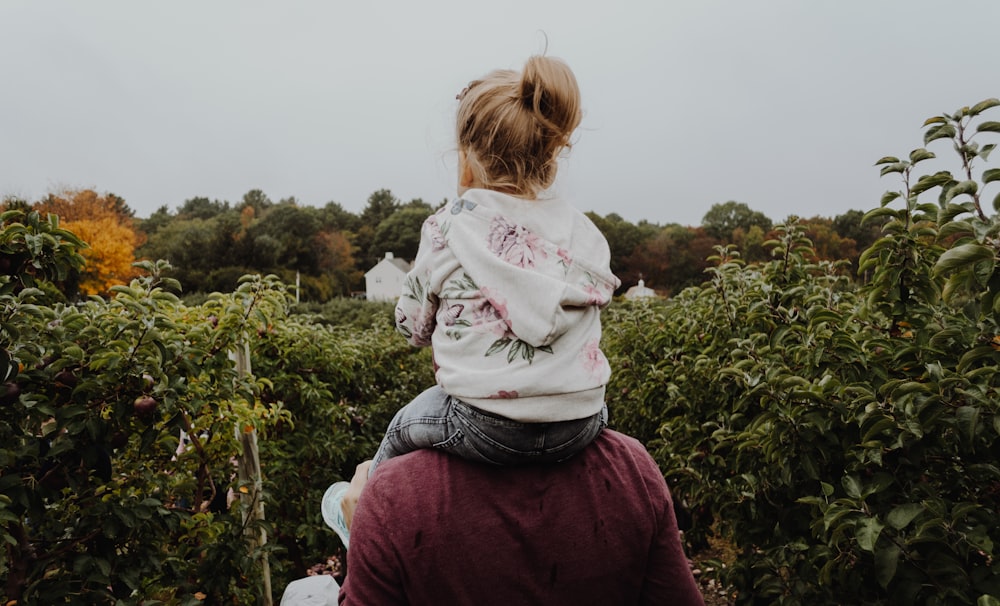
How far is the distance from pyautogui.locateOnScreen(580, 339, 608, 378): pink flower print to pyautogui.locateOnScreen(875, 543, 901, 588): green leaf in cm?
85

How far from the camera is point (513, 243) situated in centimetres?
94

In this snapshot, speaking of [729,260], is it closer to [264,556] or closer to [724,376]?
[724,376]

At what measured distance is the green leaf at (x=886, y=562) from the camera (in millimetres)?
1215

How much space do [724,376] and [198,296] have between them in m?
26.8

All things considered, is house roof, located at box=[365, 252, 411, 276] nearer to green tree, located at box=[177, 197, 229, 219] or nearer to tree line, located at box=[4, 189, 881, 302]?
tree line, located at box=[4, 189, 881, 302]

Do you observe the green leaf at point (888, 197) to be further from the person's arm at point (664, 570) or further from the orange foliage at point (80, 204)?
the orange foliage at point (80, 204)

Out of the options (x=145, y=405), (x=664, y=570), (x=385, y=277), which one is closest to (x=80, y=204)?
(x=385, y=277)

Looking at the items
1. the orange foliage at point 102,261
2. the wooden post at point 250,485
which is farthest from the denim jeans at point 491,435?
the orange foliage at point 102,261

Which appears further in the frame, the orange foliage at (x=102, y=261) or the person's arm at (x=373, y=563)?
the orange foliage at (x=102, y=261)

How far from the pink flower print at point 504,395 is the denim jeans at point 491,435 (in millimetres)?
41

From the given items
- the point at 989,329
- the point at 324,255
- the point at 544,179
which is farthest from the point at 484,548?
the point at 324,255

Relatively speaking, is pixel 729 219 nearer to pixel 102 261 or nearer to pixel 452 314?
pixel 102 261

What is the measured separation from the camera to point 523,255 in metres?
0.93

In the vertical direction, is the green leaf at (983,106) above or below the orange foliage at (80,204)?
below
